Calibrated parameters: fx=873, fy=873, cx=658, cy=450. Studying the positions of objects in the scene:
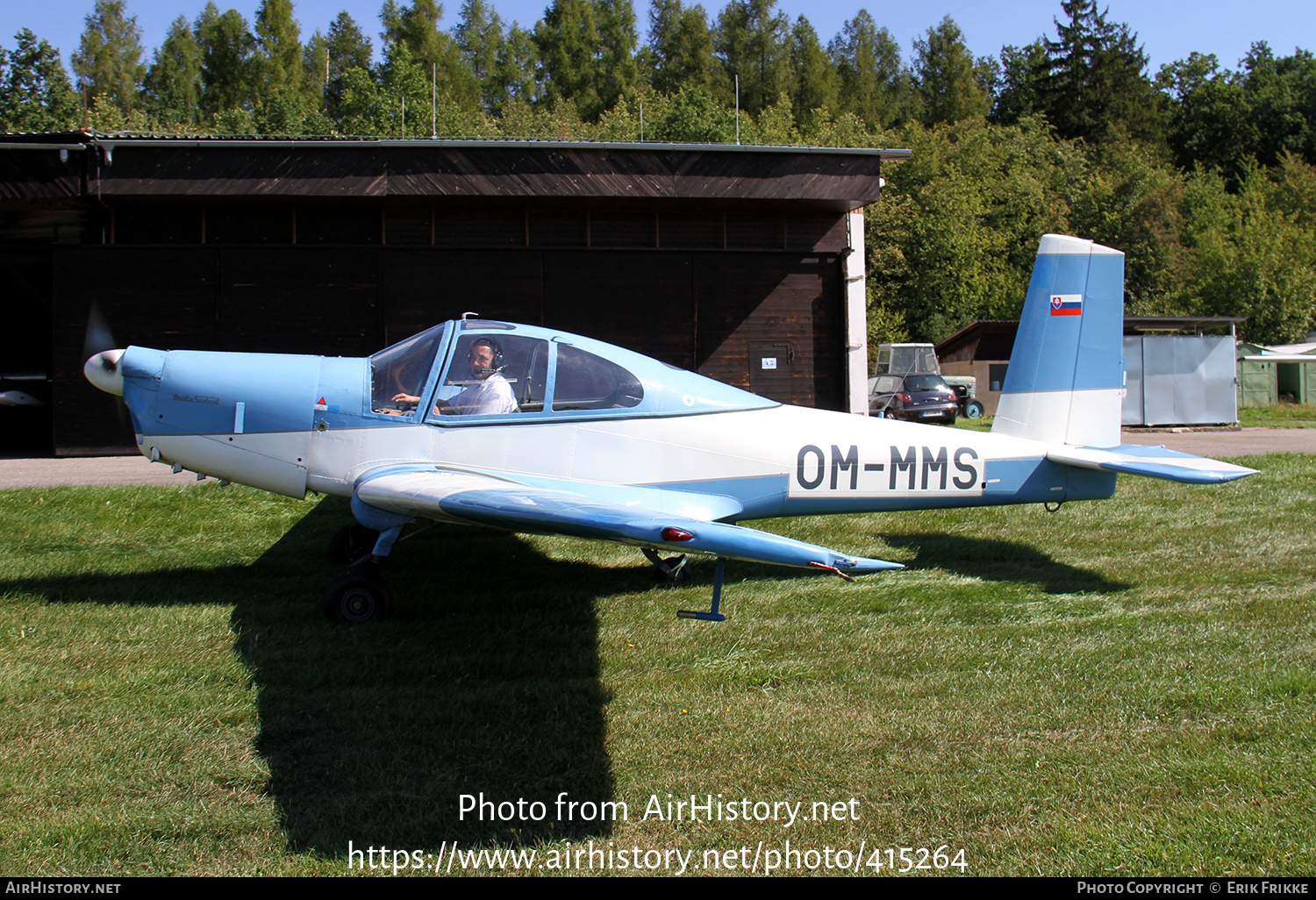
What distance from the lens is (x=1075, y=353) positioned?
664cm

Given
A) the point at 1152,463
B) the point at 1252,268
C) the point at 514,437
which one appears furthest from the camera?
the point at 1252,268

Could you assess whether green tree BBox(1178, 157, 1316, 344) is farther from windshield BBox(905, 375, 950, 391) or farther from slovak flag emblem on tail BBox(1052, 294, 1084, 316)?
slovak flag emblem on tail BBox(1052, 294, 1084, 316)

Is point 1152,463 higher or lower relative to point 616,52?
lower

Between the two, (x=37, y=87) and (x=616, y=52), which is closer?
(x=37, y=87)

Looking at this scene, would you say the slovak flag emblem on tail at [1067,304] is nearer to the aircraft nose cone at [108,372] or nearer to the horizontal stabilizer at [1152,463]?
the horizontal stabilizer at [1152,463]

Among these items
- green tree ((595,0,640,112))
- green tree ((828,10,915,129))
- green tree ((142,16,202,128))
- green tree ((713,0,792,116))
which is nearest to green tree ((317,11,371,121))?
green tree ((142,16,202,128))

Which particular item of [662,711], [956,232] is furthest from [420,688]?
[956,232]

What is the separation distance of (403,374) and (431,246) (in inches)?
315

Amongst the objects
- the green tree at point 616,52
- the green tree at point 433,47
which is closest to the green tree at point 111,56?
the green tree at point 433,47

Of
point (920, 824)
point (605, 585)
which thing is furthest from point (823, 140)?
point (920, 824)

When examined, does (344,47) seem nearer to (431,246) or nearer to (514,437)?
(431,246)

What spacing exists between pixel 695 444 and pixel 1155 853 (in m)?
3.56

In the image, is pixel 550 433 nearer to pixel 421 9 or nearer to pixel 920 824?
pixel 920 824

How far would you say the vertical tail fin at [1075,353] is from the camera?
6586mm
